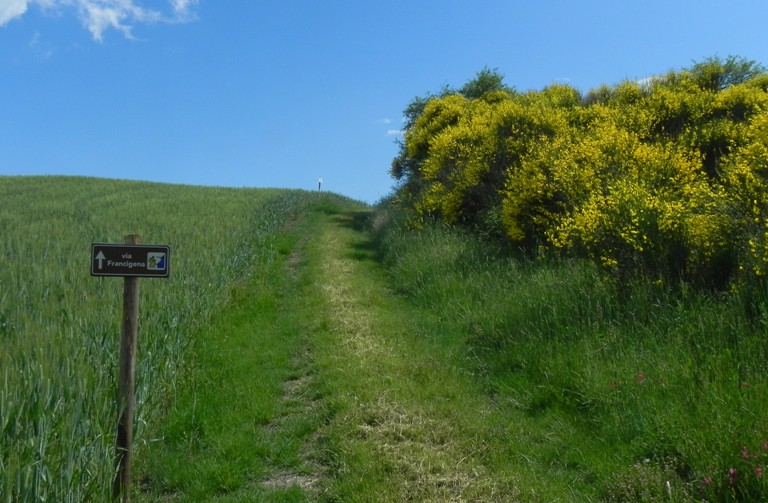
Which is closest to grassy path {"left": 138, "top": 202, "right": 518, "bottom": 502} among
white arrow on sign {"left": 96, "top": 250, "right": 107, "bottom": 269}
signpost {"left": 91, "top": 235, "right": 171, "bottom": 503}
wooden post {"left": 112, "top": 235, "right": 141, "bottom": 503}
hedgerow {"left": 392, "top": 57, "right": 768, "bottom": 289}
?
wooden post {"left": 112, "top": 235, "right": 141, "bottom": 503}

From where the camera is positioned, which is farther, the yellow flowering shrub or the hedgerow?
the hedgerow

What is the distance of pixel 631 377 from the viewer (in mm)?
6594

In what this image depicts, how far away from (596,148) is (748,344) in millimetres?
6301

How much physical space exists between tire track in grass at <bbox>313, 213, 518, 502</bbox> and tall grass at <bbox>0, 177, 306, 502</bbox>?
1.96 m

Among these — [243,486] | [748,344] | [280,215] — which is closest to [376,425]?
[243,486]

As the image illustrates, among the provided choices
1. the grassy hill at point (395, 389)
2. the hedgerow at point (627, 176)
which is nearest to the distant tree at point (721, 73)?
the hedgerow at point (627, 176)

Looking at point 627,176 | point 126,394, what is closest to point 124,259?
point 126,394

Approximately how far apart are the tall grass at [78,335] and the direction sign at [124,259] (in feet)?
2.61

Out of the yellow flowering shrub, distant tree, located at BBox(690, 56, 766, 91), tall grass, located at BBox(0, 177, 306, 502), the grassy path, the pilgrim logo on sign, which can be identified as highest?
distant tree, located at BBox(690, 56, 766, 91)

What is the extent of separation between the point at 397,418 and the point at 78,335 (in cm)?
335

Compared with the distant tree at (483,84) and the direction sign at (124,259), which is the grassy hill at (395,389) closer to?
the direction sign at (124,259)

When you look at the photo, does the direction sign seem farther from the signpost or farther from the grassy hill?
the grassy hill

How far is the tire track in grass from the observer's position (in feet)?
18.0

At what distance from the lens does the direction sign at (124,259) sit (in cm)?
546
